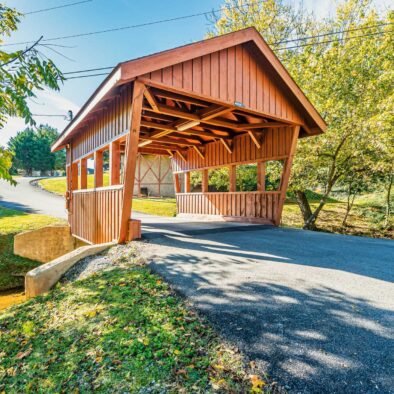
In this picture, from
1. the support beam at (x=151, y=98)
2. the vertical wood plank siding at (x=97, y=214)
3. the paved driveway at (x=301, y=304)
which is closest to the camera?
the paved driveway at (x=301, y=304)

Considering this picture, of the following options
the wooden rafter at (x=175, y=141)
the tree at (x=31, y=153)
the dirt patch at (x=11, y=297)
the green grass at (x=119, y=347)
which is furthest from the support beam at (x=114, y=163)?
the tree at (x=31, y=153)

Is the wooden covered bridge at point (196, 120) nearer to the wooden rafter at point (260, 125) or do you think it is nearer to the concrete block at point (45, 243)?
the wooden rafter at point (260, 125)

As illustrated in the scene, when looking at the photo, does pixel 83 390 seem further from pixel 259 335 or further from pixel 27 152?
pixel 27 152

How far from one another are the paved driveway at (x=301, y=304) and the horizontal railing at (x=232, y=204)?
3071 millimetres

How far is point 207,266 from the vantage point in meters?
3.66

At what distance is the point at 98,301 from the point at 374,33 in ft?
41.1

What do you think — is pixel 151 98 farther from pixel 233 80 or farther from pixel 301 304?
pixel 301 304

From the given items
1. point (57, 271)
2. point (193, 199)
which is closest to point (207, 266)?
point (57, 271)

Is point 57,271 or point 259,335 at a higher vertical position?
point 259,335

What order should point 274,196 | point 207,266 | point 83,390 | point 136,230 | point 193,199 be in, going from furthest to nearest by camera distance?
point 193,199
point 274,196
point 136,230
point 207,266
point 83,390

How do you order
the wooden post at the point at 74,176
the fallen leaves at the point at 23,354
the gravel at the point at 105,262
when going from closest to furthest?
the fallen leaves at the point at 23,354 → the gravel at the point at 105,262 → the wooden post at the point at 74,176

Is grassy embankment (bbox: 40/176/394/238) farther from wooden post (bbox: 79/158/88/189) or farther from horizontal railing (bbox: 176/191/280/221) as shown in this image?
wooden post (bbox: 79/158/88/189)

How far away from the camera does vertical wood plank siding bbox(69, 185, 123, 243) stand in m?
5.57

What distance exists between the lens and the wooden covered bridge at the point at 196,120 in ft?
15.9
